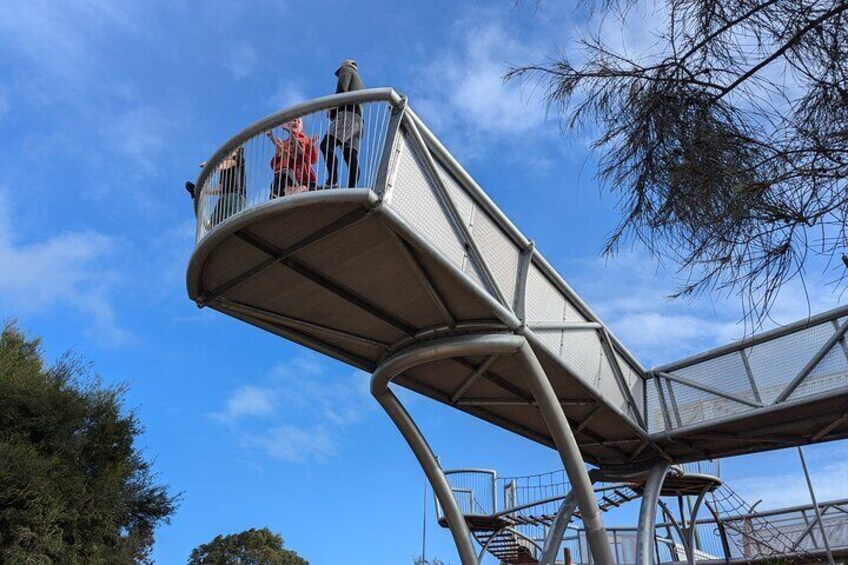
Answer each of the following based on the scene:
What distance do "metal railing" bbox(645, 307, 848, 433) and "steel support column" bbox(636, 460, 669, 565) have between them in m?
1.99

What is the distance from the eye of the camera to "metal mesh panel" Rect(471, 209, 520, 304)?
43.8 ft

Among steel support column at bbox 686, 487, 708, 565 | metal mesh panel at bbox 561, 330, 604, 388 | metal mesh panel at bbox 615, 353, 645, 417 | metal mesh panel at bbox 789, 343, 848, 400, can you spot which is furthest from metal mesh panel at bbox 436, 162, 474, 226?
steel support column at bbox 686, 487, 708, 565

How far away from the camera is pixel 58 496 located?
1778cm

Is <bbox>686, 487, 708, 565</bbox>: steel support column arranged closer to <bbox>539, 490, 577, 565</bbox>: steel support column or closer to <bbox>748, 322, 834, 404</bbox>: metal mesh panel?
<bbox>539, 490, 577, 565</bbox>: steel support column

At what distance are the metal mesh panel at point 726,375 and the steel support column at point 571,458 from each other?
17.7 feet

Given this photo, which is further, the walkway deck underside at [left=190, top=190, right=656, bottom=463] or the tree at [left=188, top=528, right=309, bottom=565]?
the tree at [left=188, top=528, right=309, bottom=565]

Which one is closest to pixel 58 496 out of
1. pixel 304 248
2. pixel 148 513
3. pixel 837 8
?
pixel 148 513

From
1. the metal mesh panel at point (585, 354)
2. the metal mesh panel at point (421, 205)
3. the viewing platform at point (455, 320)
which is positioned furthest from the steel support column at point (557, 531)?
the metal mesh panel at point (421, 205)

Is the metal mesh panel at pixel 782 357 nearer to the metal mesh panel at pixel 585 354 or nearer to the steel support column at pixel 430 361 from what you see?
the metal mesh panel at pixel 585 354

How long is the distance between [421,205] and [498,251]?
3.16 m

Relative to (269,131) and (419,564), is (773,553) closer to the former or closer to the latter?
(419,564)

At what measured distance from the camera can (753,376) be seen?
18.5 m

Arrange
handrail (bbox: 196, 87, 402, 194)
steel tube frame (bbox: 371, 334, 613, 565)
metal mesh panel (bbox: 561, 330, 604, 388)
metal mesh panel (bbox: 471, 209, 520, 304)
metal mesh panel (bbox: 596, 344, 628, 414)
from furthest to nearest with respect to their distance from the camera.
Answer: metal mesh panel (bbox: 596, 344, 628, 414) → metal mesh panel (bbox: 561, 330, 604, 388) → steel tube frame (bbox: 371, 334, 613, 565) → metal mesh panel (bbox: 471, 209, 520, 304) → handrail (bbox: 196, 87, 402, 194)

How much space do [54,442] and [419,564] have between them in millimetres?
Result: 19549
